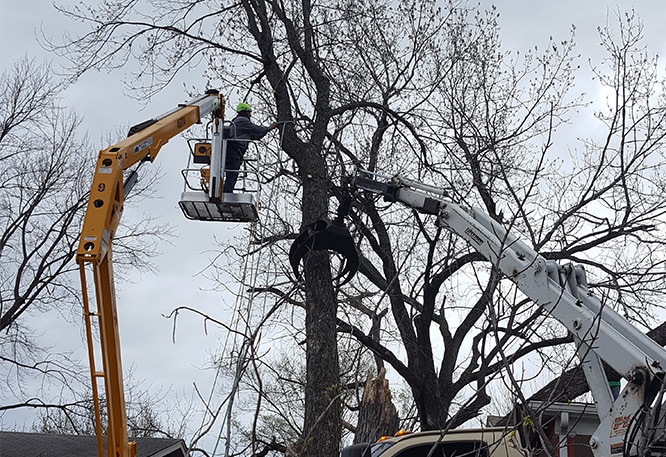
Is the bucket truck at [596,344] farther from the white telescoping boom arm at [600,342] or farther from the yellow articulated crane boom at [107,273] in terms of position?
the yellow articulated crane boom at [107,273]

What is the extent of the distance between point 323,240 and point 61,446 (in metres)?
6.95

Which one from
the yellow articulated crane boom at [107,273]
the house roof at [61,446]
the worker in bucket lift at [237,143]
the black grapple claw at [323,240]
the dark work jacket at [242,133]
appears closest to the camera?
the yellow articulated crane boom at [107,273]

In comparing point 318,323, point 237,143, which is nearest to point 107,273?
point 237,143

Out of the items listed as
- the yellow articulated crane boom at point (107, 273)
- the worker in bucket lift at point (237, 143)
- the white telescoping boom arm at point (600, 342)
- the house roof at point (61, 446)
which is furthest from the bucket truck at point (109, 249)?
the house roof at point (61, 446)

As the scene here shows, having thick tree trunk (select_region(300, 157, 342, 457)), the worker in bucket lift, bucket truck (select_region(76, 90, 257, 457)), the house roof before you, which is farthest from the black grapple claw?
the house roof

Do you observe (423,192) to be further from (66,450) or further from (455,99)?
(66,450)

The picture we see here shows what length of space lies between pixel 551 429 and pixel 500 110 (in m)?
7.79

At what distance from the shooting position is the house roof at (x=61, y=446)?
40.9 feet

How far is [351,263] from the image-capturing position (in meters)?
9.72

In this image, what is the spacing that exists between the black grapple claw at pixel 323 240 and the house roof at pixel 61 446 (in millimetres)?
4543

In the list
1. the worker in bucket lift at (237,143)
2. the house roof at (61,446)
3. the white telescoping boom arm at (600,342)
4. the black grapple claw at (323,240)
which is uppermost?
the worker in bucket lift at (237,143)

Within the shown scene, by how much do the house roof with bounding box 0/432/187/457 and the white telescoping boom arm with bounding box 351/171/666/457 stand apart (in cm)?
651

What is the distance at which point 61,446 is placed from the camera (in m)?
13.5

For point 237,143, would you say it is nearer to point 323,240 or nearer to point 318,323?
point 323,240
